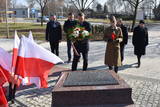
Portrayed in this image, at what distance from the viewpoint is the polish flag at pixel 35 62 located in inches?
177

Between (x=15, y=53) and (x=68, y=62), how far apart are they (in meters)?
4.97

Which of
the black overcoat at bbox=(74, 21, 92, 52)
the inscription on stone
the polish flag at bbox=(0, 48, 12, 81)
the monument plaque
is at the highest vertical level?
the black overcoat at bbox=(74, 21, 92, 52)

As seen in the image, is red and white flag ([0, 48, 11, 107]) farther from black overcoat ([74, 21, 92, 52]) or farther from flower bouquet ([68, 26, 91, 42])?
black overcoat ([74, 21, 92, 52])

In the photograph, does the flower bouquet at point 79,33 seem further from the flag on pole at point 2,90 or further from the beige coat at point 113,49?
the flag on pole at point 2,90

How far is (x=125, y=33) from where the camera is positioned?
819cm

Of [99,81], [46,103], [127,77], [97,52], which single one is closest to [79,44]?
[127,77]

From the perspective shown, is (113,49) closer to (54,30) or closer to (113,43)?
(113,43)

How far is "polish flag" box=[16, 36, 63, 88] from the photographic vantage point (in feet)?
14.8

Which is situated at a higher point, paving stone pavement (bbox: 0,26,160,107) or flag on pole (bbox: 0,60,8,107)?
flag on pole (bbox: 0,60,8,107)

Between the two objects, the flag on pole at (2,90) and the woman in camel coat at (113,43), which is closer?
the flag on pole at (2,90)

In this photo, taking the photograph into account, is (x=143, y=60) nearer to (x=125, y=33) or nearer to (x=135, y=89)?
(x=125, y=33)

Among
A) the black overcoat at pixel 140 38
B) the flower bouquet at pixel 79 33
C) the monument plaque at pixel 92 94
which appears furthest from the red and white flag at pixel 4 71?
the black overcoat at pixel 140 38

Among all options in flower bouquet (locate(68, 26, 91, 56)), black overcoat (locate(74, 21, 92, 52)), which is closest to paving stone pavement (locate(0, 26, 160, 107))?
black overcoat (locate(74, 21, 92, 52))

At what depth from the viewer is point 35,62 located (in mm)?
4559
